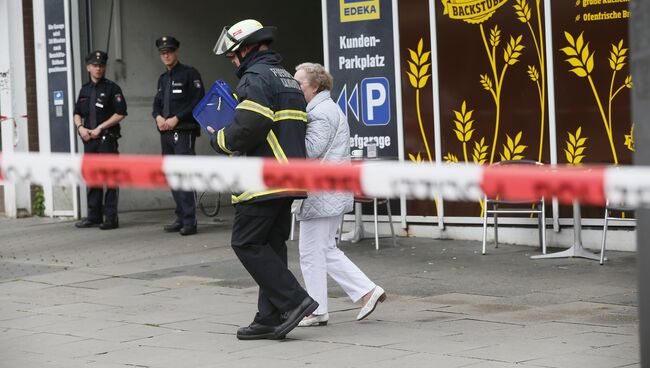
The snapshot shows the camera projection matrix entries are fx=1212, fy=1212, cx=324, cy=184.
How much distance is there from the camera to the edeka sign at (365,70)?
40.4ft

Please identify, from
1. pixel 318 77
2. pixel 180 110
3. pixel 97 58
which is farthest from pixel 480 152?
pixel 97 58

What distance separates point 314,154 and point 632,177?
4.25 m

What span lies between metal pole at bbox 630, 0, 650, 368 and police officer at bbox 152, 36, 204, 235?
8.67 m

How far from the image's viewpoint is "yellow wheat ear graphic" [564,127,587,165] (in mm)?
10969

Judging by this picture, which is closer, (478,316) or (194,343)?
(194,343)

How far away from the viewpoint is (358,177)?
3752 millimetres

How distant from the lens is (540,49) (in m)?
11.2

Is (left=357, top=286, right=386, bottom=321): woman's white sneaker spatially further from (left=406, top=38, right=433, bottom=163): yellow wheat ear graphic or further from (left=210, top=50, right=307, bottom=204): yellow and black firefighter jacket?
(left=406, top=38, right=433, bottom=163): yellow wheat ear graphic

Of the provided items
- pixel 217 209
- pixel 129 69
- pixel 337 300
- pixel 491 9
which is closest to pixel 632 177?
pixel 337 300

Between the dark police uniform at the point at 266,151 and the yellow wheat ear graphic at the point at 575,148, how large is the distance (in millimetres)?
4532

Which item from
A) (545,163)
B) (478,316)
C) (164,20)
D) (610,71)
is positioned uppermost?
(164,20)

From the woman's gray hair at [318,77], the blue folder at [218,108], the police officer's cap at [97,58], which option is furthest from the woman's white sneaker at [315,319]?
the police officer's cap at [97,58]

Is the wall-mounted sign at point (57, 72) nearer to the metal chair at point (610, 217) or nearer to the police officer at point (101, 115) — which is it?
the police officer at point (101, 115)

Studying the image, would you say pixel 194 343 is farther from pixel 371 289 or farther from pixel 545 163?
pixel 545 163
